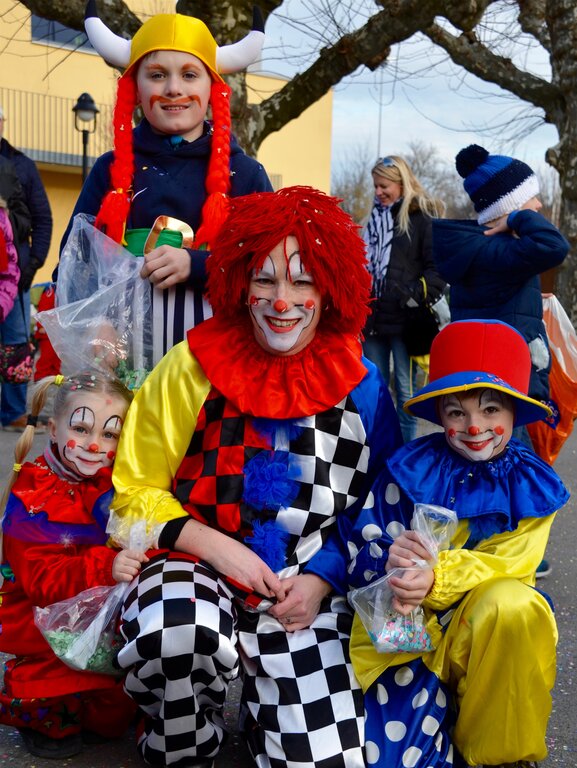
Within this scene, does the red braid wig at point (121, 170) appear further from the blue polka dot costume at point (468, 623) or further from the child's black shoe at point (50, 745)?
the child's black shoe at point (50, 745)

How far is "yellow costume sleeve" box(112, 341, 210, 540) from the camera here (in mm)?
2416

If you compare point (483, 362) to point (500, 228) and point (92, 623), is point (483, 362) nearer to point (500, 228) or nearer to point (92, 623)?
point (92, 623)

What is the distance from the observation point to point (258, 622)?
234cm

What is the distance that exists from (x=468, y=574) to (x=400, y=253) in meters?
3.76

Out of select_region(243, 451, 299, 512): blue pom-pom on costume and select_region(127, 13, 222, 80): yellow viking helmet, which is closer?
select_region(243, 451, 299, 512): blue pom-pom on costume

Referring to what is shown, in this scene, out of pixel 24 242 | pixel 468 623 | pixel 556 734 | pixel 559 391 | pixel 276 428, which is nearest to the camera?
pixel 468 623

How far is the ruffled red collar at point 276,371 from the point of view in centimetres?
237

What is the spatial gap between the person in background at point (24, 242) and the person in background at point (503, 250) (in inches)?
134

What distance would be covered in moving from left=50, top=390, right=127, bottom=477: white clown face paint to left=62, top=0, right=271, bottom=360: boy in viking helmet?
15.0 inches

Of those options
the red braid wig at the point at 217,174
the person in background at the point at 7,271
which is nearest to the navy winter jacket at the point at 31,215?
the person in background at the point at 7,271

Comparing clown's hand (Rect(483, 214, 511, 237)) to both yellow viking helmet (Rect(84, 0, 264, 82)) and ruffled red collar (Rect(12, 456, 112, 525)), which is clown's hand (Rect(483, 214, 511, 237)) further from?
ruffled red collar (Rect(12, 456, 112, 525))

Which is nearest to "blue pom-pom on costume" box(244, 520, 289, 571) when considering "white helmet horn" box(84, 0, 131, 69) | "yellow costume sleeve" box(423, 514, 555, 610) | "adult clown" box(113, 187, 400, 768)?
"adult clown" box(113, 187, 400, 768)

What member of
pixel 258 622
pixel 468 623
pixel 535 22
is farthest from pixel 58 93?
pixel 468 623

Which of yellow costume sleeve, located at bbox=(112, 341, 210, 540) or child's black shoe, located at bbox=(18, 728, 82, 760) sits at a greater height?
yellow costume sleeve, located at bbox=(112, 341, 210, 540)
